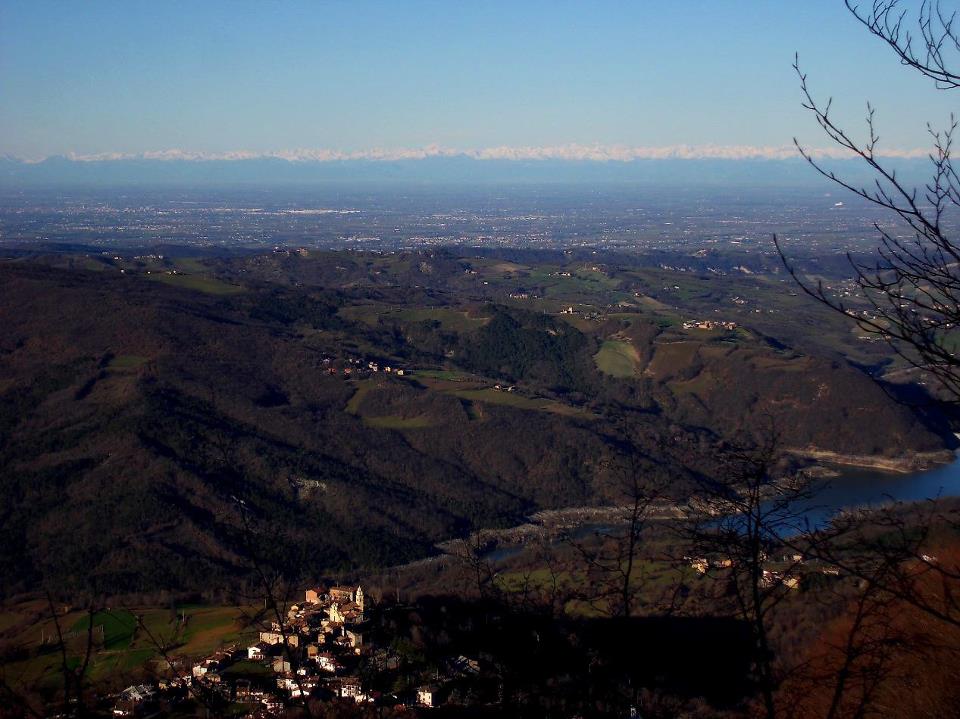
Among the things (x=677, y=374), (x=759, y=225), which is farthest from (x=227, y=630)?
(x=759, y=225)

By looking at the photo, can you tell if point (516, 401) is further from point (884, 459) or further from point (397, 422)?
point (884, 459)

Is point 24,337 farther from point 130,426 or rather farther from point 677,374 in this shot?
point 677,374

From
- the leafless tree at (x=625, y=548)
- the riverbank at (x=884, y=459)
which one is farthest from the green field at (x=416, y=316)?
the leafless tree at (x=625, y=548)

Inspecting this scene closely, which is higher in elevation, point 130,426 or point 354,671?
point 354,671

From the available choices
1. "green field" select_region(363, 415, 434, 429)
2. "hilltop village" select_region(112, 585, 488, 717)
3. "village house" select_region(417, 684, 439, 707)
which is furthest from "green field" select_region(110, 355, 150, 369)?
"village house" select_region(417, 684, 439, 707)

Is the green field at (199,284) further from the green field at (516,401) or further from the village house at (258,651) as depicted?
the village house at (258,651)

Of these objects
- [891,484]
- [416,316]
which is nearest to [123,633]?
[891,484]
